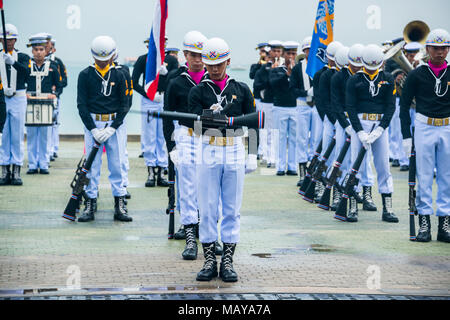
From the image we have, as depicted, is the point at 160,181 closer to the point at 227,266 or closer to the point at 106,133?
the point at 106,133

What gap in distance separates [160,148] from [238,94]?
250 inches

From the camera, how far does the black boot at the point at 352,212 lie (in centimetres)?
1066

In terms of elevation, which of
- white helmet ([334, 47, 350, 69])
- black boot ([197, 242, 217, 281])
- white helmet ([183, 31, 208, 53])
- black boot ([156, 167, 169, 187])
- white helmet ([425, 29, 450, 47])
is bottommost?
black boot ([156, 167, 169, 187])

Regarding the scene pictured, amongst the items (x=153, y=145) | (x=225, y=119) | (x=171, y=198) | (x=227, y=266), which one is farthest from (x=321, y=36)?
(x=227, y=266)

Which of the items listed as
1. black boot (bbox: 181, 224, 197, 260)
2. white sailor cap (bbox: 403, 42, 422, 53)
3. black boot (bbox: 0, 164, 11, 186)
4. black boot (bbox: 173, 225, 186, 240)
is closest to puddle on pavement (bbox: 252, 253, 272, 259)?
black boot (bbox: 181, 224, 197, 260)

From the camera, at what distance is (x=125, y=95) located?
10336 millimetres

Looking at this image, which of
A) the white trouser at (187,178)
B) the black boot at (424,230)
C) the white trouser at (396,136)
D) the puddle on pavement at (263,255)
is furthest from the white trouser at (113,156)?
the white trouser at (396,136)

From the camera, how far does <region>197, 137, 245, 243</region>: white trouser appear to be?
734cm

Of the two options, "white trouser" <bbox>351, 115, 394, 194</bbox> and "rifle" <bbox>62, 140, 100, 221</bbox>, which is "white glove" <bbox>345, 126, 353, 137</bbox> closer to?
"white trouser" <bbox>351, 115, 394, 194</bbox>

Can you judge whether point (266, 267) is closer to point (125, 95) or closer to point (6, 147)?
point (125, 95)

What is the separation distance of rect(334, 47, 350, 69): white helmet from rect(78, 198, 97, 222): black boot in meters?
4.30

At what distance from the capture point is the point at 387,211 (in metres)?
10.7

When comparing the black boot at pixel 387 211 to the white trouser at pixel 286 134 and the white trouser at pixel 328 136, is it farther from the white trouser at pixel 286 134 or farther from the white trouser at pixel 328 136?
the white trouser at pixel 286 134
